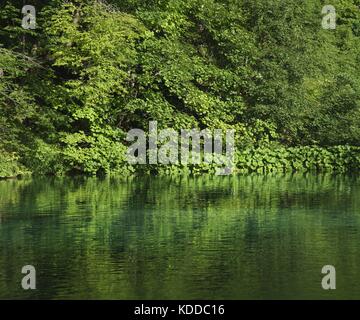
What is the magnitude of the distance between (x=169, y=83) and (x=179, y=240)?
1630 cm

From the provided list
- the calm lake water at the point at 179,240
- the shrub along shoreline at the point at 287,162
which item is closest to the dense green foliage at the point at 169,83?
the shrub along shoreline at the point at 287,162

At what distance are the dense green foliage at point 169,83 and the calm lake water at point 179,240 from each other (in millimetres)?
4466

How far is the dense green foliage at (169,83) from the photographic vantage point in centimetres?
3102

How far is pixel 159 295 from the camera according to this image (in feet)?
40.5

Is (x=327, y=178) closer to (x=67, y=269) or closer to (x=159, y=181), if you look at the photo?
(x=159, y=181)

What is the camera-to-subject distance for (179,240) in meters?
17.0

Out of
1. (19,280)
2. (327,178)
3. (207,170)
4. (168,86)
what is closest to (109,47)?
(168,86)

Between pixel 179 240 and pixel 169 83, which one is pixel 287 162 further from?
pixel 179 240

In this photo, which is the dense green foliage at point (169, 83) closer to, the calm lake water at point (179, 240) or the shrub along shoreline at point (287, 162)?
the shrub along shoreline at point (287, 162)

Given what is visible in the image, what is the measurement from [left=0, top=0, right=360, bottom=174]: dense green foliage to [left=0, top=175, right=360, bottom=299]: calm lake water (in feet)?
14.7

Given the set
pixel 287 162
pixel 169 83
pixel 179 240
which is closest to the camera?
pixel 179 240

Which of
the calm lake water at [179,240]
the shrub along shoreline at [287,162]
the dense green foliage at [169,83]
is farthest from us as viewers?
the shrub along shoreline at [287,162]

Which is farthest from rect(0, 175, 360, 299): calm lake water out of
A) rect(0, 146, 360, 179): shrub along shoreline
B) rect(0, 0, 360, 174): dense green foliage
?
rect(0, 146, 360, 179): shrub along shoreline

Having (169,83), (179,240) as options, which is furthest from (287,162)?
(179,240)
